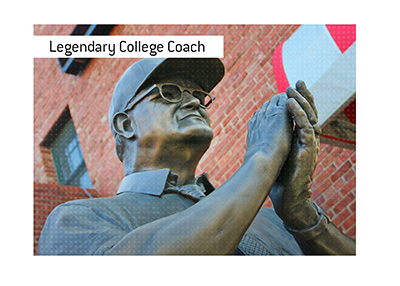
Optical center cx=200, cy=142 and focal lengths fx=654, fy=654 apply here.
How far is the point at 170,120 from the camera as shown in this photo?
208 centimetres

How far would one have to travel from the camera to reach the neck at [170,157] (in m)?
2.08

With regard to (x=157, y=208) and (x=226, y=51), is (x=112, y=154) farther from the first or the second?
(x=157, y=208)

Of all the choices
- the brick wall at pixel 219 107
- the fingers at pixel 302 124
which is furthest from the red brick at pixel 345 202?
the fingers at pixel 302 124

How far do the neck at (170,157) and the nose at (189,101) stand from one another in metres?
0.13

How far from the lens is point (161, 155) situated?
2.08 metres

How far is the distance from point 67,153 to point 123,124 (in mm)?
5105

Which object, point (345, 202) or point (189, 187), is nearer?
point (189, 187)

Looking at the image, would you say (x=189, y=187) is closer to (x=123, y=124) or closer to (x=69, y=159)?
(x=123, y=124)

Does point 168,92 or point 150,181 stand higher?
point 168,92

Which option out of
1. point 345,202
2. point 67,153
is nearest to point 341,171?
point 345,202

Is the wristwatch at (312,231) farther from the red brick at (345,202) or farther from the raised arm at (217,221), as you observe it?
the red brick at (345,202)

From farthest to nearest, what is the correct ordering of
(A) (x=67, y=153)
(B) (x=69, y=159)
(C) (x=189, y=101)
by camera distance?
(A) (x=67, y=153)
(B) (x=69, y=159)
(C) (x=189, y=101)

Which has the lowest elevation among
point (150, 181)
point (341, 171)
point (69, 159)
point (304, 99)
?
point (150, 181)

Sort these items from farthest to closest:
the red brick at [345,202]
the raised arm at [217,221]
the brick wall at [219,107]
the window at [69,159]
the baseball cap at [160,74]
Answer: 1. the window at [69,159]
2. the brick wall at [219,107]
3. the red brick at [345,202]
4. the baseball cap at [160,74]
5. the raised arm at [217,221]
